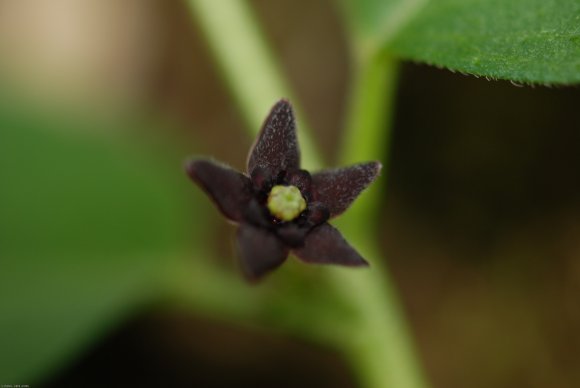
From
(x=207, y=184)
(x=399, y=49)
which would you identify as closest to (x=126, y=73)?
(x=399, y=49)

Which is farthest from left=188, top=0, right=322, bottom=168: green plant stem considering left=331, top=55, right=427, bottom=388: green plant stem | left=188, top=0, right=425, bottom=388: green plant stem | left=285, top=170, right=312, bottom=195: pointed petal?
left=285, top=170, right=312, bottom=195: pointed petal

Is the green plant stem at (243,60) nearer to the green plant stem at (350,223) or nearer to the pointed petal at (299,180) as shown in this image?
the green plant stem at (350,223)

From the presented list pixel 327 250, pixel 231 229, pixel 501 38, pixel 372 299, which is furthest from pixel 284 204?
pixel 231 229

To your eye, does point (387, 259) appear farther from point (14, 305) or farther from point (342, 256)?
point (342, 256)

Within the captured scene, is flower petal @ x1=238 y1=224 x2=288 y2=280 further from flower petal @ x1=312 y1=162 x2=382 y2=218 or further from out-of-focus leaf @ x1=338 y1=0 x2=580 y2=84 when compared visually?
out-of-focus leaf @ x1=338 y1=0 x2=580 y2=84

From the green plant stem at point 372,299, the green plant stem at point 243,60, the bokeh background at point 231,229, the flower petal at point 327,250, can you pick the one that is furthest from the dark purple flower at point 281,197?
the bokeh background at point 231,229
